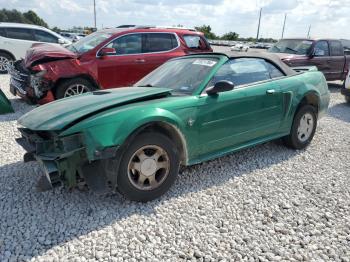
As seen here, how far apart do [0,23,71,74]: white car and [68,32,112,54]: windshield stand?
13.5ft

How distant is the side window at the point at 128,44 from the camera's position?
6676 mm

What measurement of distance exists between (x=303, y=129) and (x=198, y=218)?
2.61 metres

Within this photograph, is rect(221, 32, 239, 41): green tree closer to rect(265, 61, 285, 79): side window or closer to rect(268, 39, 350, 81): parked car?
rect(268, 39, 350, 81): parked car

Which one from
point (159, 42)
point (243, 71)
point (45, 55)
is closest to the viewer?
point (243, 71)

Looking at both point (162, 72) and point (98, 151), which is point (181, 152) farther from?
point (162, 72)

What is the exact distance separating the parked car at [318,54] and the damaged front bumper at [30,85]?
6.79 m

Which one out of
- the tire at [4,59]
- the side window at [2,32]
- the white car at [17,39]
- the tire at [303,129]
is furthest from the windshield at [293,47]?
the side window at [2,32]

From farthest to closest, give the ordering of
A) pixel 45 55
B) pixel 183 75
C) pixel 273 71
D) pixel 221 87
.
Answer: pixel 45 55 → pixel 273 71 → pixel 183 75 → pixel 221 87

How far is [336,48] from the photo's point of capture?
10.3 m

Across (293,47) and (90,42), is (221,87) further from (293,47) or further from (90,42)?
(293,47)

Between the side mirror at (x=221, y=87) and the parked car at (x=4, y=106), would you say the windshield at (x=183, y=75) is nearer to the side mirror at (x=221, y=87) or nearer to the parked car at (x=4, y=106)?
the side mirror at (x=221, y=87)

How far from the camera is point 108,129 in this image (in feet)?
8.97

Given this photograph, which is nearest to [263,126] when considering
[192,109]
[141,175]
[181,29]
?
[192,109]

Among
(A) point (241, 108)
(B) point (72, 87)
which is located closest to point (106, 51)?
(B) point (72, 87)
